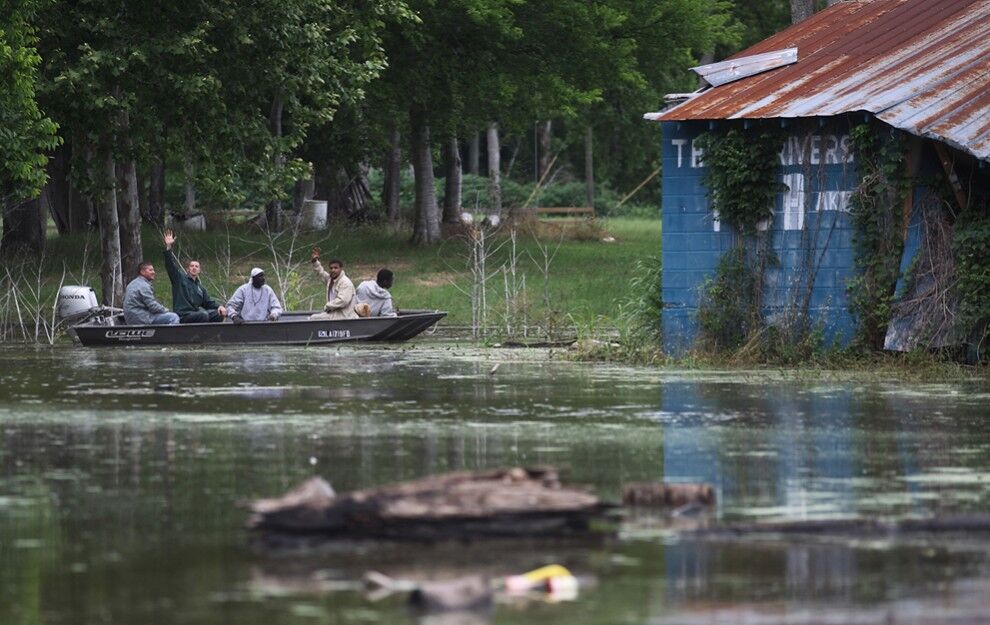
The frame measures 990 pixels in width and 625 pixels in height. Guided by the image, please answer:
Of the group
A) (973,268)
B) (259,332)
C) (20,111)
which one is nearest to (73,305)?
(20,111)

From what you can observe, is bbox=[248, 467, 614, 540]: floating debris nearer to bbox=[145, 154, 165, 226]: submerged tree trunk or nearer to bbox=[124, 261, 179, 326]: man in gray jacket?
bbox=[124, 261, 179, 326]: man in gray jacket

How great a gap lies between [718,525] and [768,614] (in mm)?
2333

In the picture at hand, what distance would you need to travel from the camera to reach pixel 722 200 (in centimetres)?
2411

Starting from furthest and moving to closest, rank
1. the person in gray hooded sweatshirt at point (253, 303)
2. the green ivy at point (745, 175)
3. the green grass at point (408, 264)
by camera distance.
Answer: the green grass at point (408, 264)
the person in gray hooded sweatshirt at point (253, 303)
the green ivy at point (745, 175)

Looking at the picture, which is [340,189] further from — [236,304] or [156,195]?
[236,304]

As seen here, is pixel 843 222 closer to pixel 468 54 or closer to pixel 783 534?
pixel 783 534

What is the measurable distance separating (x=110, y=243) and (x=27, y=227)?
9.80 meters

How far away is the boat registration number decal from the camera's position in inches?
1134

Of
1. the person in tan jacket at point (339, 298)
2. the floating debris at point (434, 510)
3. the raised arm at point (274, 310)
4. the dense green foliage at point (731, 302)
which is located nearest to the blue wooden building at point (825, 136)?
the dense green foliage at point (731, 302)

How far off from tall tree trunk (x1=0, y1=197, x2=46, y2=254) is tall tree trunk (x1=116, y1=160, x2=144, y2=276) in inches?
290

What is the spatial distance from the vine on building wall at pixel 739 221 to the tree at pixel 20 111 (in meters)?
11.4

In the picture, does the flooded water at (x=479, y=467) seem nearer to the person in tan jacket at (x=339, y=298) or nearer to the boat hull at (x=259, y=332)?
the boat hull at (x=259, y=332)

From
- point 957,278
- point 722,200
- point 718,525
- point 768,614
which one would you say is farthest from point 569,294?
point 768,614

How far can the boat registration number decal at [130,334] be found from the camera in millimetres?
28797
